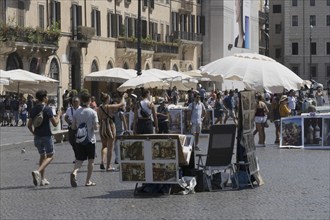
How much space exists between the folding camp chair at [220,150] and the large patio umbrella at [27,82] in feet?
80.3

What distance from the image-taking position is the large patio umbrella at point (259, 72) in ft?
84.7

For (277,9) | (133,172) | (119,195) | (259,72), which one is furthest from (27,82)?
(277,9)

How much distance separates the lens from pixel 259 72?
26.2m

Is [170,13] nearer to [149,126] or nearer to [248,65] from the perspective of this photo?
[248,65]

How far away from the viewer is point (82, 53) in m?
57.8

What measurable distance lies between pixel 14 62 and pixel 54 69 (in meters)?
4.89

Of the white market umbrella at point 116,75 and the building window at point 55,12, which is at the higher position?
the building window at point 55,12

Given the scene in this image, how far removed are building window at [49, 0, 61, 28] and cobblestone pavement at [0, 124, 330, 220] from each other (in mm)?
32355

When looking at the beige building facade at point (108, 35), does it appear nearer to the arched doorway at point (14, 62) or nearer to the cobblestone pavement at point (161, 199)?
the arched doorway at point (14, 62)

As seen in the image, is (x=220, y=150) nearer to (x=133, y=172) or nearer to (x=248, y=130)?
(x=248, y=130)

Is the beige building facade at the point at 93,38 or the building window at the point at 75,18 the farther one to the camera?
the building window at the point at 75,18

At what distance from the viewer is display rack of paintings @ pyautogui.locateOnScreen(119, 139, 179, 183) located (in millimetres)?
15820

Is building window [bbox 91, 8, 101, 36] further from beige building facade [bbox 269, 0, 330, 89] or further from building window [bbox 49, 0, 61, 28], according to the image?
beige building facade [bbox 269, 0, 330, 89]

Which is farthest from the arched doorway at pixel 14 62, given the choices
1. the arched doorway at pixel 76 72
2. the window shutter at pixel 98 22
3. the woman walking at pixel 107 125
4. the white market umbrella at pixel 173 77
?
the woman walking at pixel 107 125
